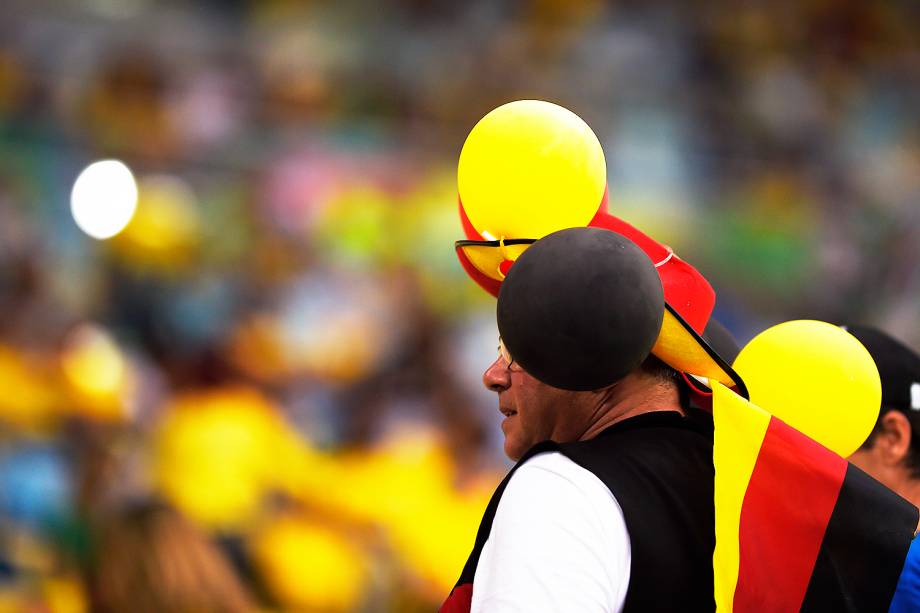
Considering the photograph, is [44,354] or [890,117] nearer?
[44,354]

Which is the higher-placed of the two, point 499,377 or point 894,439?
point 499,377

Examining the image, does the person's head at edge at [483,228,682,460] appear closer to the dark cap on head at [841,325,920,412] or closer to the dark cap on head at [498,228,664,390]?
the dark cap on head at [498,228,664,390]

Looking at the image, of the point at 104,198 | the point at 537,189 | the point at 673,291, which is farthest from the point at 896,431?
the point at 104,198

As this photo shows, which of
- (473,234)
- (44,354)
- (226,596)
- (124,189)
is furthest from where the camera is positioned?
(124,189)

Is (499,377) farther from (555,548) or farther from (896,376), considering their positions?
(896,376)

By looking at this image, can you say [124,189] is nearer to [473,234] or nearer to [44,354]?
[44,354]

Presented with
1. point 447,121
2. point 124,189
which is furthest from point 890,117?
point 124,189

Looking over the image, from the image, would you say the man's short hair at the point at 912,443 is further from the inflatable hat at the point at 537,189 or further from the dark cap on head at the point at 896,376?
the inflatable hat at the point at 537,189

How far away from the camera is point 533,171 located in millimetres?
1280

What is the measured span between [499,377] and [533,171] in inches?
9.3

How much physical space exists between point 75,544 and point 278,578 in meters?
0.69

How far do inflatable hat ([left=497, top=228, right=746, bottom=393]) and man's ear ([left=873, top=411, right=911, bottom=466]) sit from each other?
1103 mm

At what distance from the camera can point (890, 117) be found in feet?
18.4

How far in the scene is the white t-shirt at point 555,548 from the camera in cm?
99
